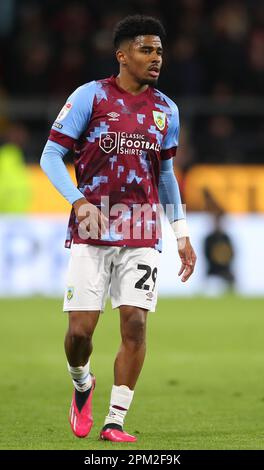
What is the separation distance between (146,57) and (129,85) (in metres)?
0.20

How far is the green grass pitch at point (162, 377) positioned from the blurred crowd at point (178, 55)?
3800 mm

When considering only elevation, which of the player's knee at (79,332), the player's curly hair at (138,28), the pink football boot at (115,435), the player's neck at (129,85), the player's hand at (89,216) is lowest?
the pink football boot at (115,435)

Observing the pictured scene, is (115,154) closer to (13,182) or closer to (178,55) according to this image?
(13,182)

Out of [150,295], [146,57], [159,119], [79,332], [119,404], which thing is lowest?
[119,404]

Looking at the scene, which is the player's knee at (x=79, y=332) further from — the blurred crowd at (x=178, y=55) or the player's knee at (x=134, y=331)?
the blurred crowd at (x=178, y=55)

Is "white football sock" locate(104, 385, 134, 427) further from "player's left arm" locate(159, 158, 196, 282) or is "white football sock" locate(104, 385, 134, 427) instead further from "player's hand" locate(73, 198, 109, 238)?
"player's hand" locate(73, 198, 109, 238)

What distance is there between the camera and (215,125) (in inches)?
765

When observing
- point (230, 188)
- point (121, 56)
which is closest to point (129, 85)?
point (121, 56)

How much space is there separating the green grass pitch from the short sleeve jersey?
3.82 ft

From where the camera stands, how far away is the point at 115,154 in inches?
270

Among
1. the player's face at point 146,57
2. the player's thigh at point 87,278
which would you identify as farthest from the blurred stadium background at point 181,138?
the player's face at point 146,57

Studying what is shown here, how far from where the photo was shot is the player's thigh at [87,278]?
6805 millimetres

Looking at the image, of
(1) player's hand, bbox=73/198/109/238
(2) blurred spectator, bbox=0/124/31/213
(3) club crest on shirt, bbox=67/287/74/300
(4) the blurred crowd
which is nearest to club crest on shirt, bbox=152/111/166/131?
(1) player's hand, bbox=73/198/109/238
